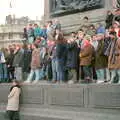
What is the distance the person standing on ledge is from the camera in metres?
22.9

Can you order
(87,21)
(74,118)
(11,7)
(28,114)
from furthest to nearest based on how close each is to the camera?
1. (11,7)
2. (87,21)
3. (28,114)
4. (74,118)

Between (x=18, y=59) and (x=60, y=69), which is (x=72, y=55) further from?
(x=18, y=59)

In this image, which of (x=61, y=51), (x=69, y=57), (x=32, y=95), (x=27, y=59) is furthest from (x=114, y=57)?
(x=27, y=59)

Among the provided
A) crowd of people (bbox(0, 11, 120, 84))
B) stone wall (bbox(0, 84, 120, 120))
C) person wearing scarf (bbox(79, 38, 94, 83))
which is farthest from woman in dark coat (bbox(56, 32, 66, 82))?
person wearing scarf (bbox(79, 38, 94, 83))

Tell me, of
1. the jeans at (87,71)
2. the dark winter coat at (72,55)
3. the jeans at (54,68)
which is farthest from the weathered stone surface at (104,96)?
the jeans at (54,68)

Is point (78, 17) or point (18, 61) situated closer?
point (18, 61)

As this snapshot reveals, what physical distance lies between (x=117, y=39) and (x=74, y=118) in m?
3.35

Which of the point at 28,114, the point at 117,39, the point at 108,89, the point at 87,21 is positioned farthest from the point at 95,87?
the point at 87,21

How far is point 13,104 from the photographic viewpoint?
23.0m

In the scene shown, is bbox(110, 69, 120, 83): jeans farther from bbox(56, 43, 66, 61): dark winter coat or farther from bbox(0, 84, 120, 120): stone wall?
bbox(56, 43, 66, 61): dark winter coat

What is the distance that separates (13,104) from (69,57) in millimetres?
3574

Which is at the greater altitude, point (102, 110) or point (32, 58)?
point (32, 58)

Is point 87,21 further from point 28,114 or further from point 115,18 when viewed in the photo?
point 28,114

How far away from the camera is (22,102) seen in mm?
23547
